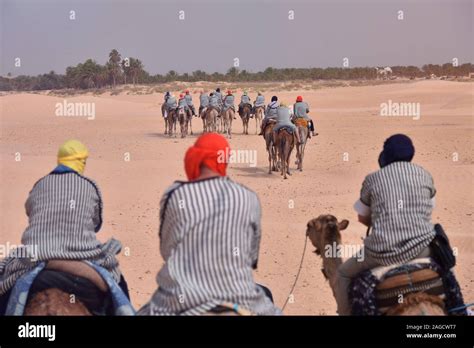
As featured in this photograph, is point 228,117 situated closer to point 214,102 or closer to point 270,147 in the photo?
point 214,102

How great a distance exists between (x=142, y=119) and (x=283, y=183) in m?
26.5

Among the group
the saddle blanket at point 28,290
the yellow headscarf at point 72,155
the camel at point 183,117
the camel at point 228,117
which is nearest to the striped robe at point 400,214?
the saddle blanket at point 28,290

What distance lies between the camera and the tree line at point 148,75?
81.7 m

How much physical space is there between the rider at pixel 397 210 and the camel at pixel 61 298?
6.34 feet

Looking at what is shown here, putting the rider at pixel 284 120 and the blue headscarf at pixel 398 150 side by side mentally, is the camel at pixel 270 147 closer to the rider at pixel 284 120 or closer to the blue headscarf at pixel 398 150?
the rider at pixel 284 120

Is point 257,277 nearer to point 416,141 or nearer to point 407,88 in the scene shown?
point 416,141

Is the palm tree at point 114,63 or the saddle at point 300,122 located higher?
the palm tree at point 114,63

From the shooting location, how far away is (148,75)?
94.5 m

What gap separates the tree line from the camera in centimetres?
8169

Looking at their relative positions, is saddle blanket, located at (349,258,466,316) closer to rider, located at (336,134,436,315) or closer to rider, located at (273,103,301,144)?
rider, located at (336,134,436,315)

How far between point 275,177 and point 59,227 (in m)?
12.8

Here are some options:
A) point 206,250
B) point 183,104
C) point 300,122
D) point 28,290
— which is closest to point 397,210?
point 206,250

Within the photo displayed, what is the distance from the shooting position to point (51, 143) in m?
28.8
